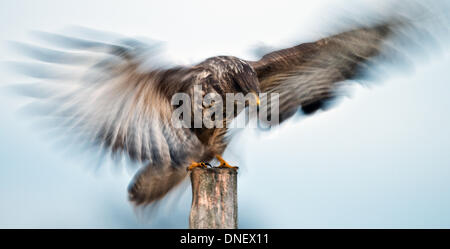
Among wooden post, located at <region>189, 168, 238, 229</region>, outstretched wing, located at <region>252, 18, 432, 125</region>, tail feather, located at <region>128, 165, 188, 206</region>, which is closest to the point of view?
wooden post, located at <region>189, 168, 238, 229</region>

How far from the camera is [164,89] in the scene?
4.00m

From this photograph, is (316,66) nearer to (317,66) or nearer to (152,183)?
(317,66)

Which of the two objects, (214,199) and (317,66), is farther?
(317,66)

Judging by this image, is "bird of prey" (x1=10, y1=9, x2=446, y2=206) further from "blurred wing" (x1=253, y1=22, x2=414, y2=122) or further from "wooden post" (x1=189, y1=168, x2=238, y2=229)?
"wooden post" (x1=189, y1=168, x2=238, y2=229)

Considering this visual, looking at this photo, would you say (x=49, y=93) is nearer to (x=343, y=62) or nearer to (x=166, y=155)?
(x=166, y=155)

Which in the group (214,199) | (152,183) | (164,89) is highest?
(164,89)

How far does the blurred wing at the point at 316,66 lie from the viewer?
4.39 m

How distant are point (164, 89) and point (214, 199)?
138 cm

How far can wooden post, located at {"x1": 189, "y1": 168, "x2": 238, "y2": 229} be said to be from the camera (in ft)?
9.67

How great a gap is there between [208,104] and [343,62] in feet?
5.11

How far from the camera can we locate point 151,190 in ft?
14.4

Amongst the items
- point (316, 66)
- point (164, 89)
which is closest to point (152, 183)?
point (164, 89)

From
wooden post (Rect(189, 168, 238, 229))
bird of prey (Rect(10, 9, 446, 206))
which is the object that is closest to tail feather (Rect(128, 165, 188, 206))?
bird of prey (Rect(10, 9, 446, 206))

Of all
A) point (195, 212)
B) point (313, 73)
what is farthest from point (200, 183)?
point (313, 73)
